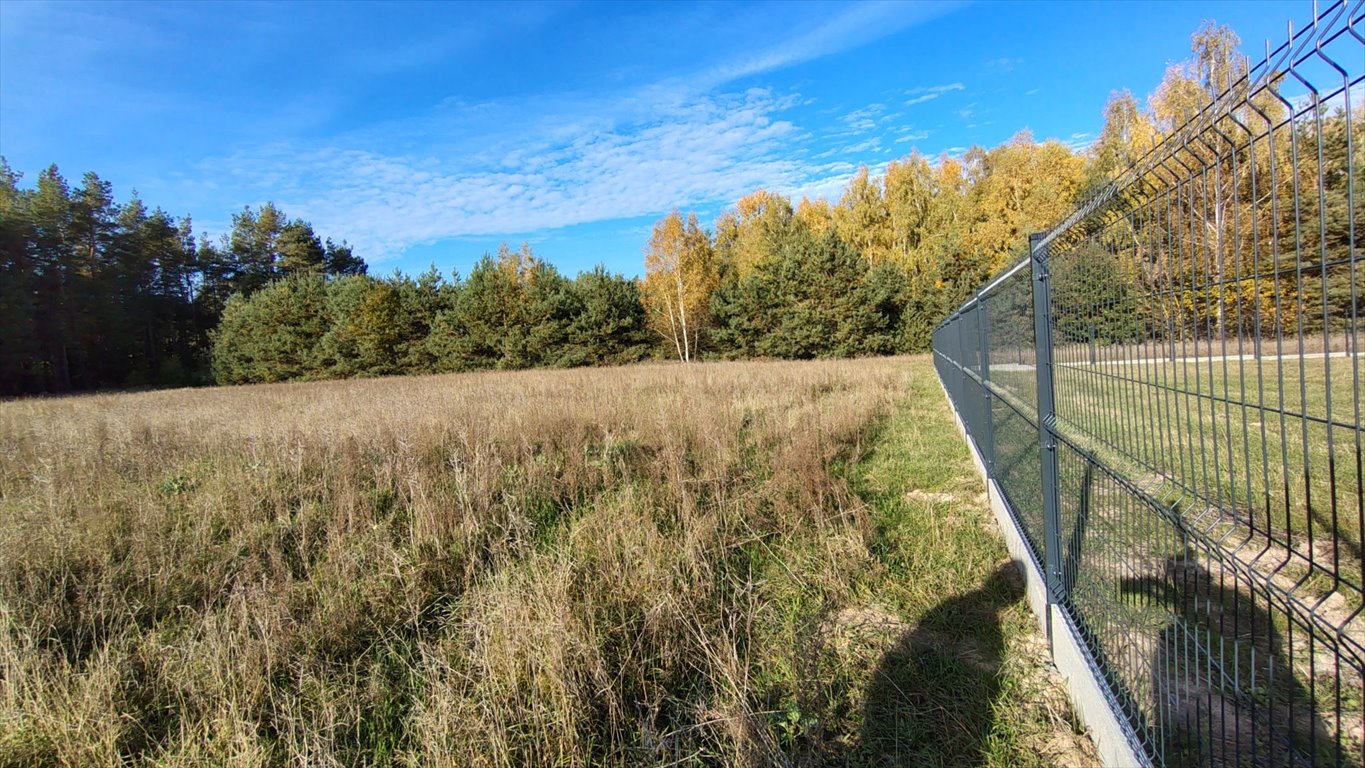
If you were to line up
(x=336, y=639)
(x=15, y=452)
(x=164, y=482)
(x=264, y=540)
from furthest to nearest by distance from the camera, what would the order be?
(x=15, y=452), (x=164, y=482), (x=264, y=540), (x=336, y=639)

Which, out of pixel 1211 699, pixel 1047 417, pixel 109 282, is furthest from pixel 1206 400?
pixel 109 282

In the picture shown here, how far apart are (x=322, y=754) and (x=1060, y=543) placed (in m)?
2.88

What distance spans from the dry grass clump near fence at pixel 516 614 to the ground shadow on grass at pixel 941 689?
0.01 m

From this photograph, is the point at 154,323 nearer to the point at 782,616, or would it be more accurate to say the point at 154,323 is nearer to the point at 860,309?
the point at 860,309

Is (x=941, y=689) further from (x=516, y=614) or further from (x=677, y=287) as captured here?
(x=677, y=287)

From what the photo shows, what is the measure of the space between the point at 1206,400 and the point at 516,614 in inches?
111

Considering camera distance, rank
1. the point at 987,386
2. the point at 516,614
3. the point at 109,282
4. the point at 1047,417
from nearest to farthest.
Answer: the point at 1047,417, the point at 516,614, the point at 987,386, the point at 109,282

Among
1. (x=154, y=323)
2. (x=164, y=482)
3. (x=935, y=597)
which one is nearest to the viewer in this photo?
(x=935, y=597)

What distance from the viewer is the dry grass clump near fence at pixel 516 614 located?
222 cm

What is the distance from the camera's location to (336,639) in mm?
2920

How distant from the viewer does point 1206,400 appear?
6.33 feet

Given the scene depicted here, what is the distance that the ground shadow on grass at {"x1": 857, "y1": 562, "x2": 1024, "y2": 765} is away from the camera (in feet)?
7.07

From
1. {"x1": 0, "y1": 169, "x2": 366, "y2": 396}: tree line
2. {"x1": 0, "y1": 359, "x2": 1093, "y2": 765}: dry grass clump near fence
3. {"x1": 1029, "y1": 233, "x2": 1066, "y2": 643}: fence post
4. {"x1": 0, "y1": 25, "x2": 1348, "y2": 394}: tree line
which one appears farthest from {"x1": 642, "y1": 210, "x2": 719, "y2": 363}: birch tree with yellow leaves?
{"x1": 1029, "y1": 233, "x2": 1066, "y2": 643}: fence post

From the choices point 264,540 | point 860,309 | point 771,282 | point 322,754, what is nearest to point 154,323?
point 771,282
